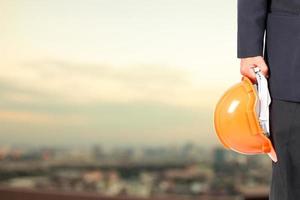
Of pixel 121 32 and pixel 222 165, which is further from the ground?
pixel 121 32

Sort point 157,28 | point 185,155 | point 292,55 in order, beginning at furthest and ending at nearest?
point 185,155 → point 157,28 → point 292,55

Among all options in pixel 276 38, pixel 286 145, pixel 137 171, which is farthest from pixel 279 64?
pixel 137 171

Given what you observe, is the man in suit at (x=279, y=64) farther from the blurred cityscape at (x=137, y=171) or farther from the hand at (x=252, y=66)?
the blurred cityscape at (x=137, y=171)

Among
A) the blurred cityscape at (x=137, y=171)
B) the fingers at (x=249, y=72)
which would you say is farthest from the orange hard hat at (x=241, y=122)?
the blurred cityscape at (x=137, y=171)

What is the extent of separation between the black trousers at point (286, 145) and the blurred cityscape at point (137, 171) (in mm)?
3008

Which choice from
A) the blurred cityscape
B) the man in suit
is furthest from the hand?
the blurred cityscape

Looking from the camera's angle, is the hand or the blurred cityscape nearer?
the hand

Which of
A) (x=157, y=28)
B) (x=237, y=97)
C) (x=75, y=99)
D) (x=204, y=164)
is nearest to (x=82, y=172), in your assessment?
(x=75, y=99)

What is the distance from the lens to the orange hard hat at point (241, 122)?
1307 mm

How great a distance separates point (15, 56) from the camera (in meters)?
4.43

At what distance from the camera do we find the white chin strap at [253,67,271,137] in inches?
51.4

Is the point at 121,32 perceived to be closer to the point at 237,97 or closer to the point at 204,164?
the point at 204,164

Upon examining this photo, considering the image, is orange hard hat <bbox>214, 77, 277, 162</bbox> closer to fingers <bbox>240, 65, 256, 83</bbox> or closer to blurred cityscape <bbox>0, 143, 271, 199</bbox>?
fingers <bbox>240, 65, 256, 83</bbox>

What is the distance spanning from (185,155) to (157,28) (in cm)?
96
